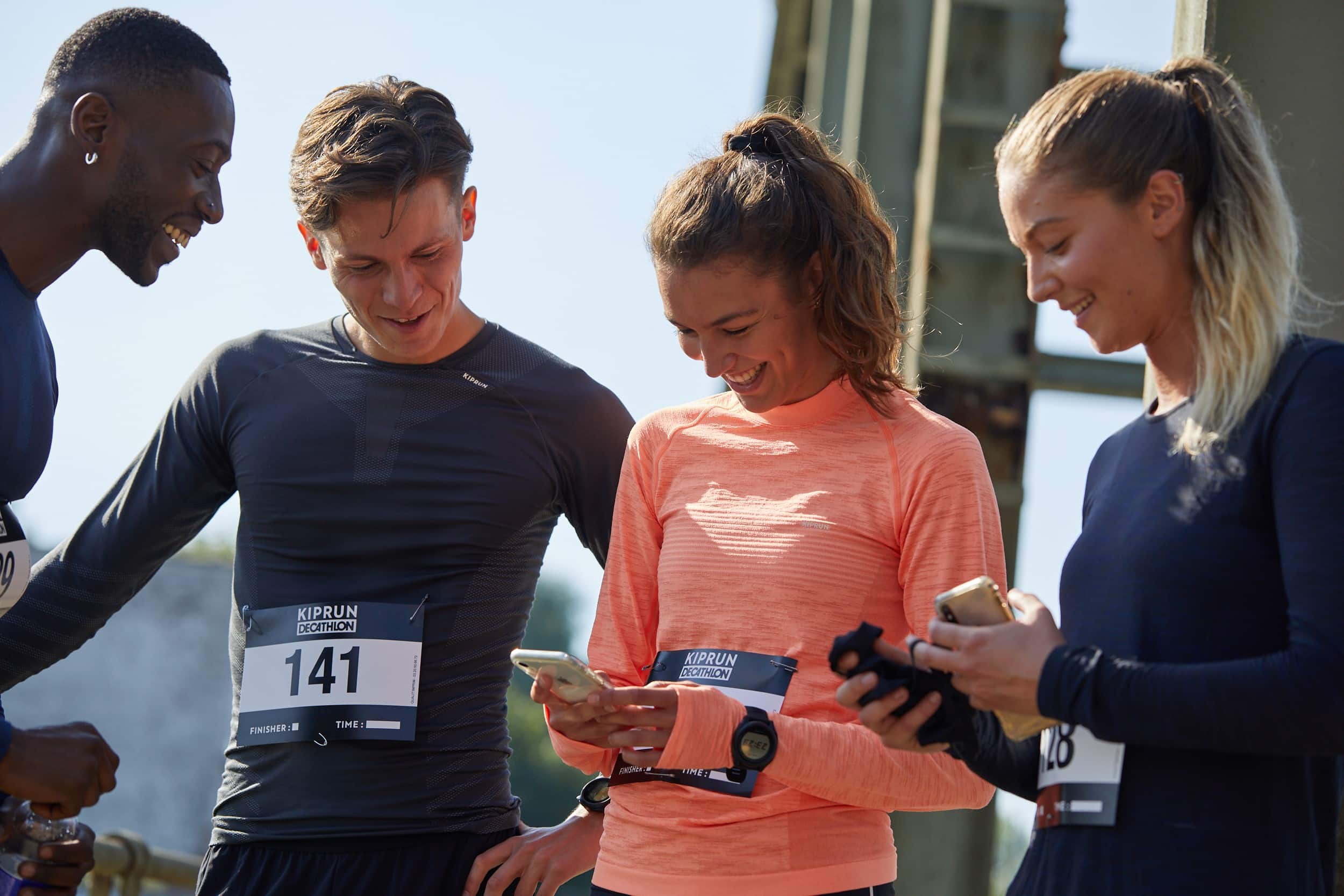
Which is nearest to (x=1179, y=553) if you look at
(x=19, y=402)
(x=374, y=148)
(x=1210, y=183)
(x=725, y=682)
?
(x=1210, y=183)

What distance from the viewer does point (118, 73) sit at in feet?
10.2

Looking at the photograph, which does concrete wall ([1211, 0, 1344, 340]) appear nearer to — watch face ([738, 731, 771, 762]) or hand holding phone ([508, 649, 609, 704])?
watch face ([738, 731, 771, 762])

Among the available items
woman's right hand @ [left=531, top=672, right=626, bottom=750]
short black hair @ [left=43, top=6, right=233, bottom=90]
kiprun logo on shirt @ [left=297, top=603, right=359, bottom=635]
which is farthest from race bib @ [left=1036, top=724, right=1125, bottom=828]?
short black hair @ [left=43, top=6, right=233, bottom=90]

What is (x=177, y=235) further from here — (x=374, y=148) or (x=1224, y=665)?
(x=1224, y=665)

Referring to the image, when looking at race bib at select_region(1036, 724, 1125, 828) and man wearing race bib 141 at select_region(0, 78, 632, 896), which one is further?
man wearing race bib 141 at select_region(0, 78, 632, 896)

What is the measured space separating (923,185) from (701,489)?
417 cm

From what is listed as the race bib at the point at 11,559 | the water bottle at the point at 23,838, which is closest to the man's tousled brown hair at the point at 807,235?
the race bib at the point at 11,559

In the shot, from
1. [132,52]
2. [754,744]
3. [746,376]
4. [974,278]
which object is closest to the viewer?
[754,744]

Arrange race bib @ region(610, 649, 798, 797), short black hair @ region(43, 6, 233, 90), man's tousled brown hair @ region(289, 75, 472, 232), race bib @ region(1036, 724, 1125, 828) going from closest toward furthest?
race bib @ region(1036, 724, 1125, 828)
race bib @ region(610, 649, 798, 797)
man's tousled brown hair @ region(289, 75, 472, 232)
short black hair @ region(43, 6, 233, 90)

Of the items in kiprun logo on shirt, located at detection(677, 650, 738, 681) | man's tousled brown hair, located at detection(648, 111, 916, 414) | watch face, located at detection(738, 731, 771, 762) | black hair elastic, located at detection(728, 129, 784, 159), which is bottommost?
watch face, located at detection(738, 731, 771, 762)

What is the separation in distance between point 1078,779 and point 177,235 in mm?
2300

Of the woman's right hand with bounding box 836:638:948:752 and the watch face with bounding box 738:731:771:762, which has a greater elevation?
the woman's right hand with bounding box 836:638:948:752

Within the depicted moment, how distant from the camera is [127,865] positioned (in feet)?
15.4

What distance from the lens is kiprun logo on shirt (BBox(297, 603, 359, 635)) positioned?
287 centimetres
